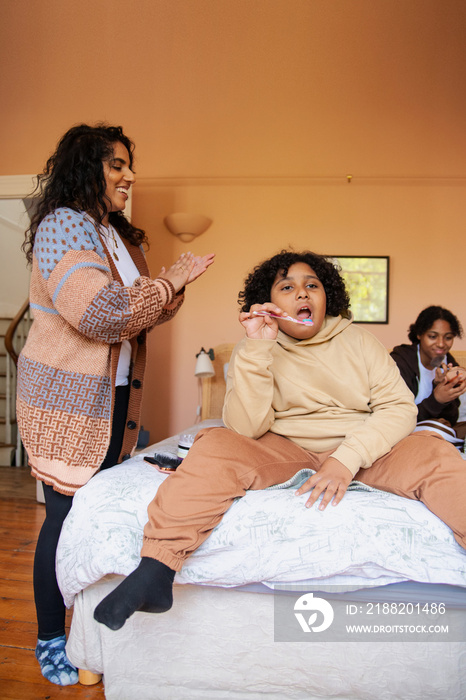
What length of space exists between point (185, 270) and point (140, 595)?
943 mm

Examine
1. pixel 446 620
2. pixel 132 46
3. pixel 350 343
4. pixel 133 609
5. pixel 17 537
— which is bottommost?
pixel 17 537

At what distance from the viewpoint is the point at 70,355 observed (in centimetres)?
142

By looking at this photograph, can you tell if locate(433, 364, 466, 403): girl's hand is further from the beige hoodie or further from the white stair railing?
the white stair railing

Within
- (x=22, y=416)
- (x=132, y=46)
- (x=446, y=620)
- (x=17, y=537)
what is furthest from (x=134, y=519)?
(x=132, y=46)

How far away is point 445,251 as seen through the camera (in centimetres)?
370

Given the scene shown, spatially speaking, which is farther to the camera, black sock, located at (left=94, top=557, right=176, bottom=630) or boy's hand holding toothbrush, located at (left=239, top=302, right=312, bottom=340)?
boy's hand holding toothbrush, located at (left=239, top=302, right=312, bottom=340)

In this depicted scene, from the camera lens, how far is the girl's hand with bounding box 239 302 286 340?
1509mm

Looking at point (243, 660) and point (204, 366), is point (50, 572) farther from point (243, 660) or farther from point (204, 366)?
point (204, 366)

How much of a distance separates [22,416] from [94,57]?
3.46 meters

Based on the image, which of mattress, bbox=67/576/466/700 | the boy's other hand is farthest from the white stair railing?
the boy's other hand

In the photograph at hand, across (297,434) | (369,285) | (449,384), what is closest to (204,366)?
(369,285)

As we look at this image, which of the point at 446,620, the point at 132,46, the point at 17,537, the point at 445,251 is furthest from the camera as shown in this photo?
the point at 132,46

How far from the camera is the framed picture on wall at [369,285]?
3709mm

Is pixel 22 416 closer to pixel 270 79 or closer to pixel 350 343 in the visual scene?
pixel 350 343
